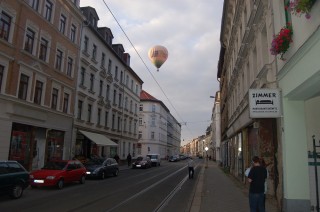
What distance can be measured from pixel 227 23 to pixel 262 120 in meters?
20.2

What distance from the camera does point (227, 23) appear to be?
3094 centimetres

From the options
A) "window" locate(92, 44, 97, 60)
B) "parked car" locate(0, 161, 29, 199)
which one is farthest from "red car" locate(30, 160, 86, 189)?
"window" locate(92, 44, 97, 60)

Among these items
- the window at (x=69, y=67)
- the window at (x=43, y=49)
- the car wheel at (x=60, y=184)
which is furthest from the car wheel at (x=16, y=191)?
the window at (x=69, y=67)

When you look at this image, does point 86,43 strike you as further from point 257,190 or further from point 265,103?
point 257,190

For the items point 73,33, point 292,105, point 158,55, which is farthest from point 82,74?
point 292,105

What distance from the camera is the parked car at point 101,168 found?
23.9 m

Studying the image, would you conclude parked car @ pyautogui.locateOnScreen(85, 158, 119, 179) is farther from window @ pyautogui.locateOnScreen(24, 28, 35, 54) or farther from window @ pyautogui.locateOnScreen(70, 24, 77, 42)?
window @ pyautogui.locateOnScreen(70, 24, 77, 42)

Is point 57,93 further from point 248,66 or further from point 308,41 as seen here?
point 308,41

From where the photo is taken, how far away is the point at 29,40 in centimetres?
2398

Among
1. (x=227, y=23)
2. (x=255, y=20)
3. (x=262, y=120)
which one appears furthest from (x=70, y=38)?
(x=262, y=120)

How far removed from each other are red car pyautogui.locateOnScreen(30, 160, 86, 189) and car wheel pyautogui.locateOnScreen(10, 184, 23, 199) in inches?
122

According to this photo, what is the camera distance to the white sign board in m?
10.4

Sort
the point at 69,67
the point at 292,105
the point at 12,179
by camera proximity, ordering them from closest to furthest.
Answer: the point at 292,105 < the point at 12,179 < the point at 69,67

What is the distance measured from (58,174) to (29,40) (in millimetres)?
11274
